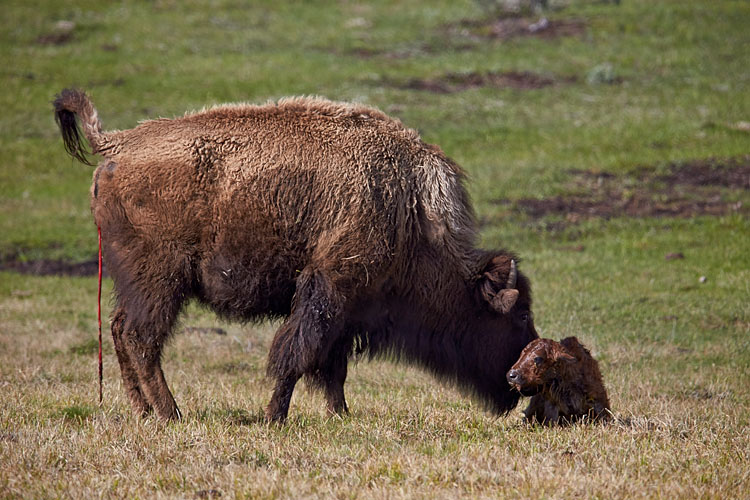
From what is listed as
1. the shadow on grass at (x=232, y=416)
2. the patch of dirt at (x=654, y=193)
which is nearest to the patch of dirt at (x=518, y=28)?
the patch of dirt at (x=654, y=193)

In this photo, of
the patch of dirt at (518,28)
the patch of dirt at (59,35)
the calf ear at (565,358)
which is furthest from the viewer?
the patch of dirt at (518,28)

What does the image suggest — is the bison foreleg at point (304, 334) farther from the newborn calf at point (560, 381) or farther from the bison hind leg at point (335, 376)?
the newborn calf at point (560, 381)

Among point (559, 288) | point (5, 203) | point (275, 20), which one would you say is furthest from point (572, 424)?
point (275, 20)

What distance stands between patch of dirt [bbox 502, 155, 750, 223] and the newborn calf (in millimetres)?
9153

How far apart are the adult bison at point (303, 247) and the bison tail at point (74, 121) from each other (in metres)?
0.02

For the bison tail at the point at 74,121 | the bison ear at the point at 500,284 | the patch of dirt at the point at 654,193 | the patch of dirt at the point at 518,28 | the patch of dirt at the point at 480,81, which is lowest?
the patch of dirt at the point at 654,193

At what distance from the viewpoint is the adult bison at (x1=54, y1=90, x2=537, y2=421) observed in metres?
6.47

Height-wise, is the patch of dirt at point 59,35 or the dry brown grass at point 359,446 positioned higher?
the patch of dirt at point 59,35

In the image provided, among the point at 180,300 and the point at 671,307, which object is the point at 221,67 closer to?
the point at 671,307

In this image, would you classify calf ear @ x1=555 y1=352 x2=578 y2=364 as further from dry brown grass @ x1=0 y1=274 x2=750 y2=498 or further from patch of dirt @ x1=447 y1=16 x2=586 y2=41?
patch of dirt @ x1=447 y1=16 x2=586 y2=41

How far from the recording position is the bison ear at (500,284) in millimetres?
6699

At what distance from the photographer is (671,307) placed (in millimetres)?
11523

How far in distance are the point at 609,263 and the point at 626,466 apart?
28.3ft

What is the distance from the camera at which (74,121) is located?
7141 millimetres
